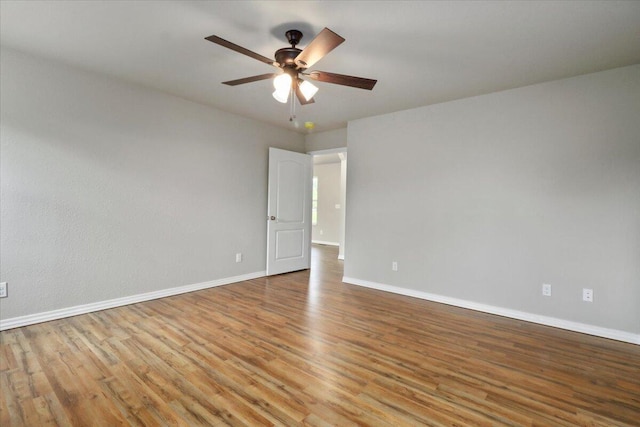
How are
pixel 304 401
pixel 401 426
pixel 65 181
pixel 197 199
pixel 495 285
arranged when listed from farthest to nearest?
pixel 197 199
pixel 495 285
pixel 65 181
pixel 304 401
pixel 401 426

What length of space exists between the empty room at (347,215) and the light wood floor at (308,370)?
2cm

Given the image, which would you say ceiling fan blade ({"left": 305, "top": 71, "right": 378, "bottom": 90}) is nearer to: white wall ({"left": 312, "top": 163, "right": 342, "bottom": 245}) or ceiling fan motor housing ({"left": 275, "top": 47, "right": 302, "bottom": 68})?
ceiling fan motor housing ({"left": 275, "top": 47, "right": 302, "bottom": 68})

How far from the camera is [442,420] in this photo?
1.65 meters

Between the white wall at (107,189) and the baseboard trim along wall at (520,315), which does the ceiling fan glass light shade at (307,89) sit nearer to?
the white wall at (107,189)

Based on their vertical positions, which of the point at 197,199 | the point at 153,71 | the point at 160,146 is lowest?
the point at 197,199

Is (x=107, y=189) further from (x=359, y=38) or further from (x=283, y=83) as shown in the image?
(x=359, y=38)

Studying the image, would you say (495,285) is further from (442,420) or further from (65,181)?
(65,181)

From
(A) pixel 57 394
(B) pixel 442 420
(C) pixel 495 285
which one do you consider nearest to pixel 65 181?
(A) pixel 57 394

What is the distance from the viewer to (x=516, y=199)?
3260 mm

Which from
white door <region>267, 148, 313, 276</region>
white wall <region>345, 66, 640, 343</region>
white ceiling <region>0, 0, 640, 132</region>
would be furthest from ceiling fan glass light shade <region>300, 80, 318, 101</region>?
white door <region>267, 148, 313, 276</region>

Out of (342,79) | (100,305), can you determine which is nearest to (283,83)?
(342,79)

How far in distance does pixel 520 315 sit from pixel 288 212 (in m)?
3.43

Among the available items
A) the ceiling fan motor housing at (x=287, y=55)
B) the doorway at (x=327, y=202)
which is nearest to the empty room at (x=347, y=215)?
the ceiling fan motor housing at (x=287, y=55)

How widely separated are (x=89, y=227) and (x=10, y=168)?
2.57ft
